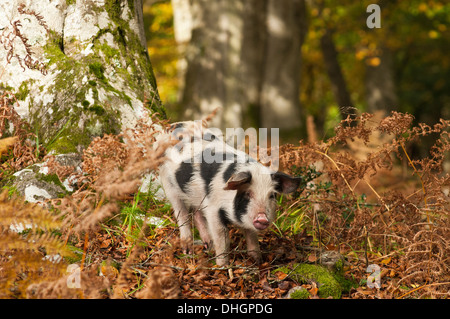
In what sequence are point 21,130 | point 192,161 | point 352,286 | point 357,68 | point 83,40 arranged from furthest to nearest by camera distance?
point 357,68, point 83,40, point 21,130, point 192,161, point 352,286

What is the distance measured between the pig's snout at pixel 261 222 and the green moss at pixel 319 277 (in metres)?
0.48

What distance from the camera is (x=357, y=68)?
29.7 m

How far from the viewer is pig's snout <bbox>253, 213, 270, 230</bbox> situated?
4379 millimetres

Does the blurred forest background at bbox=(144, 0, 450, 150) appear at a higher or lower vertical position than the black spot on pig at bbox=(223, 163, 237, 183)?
higher

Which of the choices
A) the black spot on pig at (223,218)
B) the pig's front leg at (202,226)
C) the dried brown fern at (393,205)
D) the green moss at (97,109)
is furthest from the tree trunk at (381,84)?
the black spot on pig at (223,218)

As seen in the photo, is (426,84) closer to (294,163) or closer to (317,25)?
(317,25)

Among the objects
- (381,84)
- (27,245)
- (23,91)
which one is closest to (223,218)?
(27,245)

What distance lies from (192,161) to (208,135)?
44cm

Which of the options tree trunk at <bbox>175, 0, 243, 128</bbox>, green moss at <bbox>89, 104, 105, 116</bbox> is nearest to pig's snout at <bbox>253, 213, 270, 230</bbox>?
green moss at <bbox>89, 104, 105, 116</bbox>

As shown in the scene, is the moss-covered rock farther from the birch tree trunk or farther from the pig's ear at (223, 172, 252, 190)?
the birch tree trunk

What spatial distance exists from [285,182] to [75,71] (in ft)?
9.87

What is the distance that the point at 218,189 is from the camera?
4.89 meters

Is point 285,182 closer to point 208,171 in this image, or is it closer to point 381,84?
point 208,171

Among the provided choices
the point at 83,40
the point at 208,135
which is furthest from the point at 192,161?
the point at 83,40
